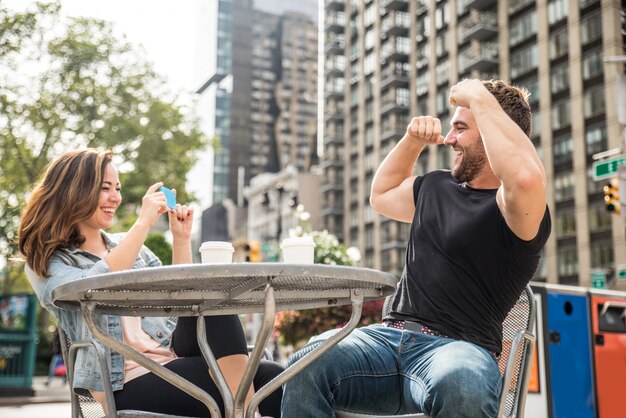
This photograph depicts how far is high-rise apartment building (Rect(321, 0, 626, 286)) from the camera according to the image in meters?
39.9

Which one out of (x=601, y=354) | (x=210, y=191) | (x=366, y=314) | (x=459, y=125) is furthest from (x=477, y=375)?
(x=210, y=191)

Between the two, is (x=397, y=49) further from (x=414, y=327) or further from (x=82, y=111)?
(x=414, y=327)

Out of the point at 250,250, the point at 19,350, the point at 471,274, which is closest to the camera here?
the point at 471,274

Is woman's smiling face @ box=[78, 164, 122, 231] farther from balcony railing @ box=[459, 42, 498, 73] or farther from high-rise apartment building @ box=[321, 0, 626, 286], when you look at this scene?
balcony railing @ box=[459, 42, 498, 73]

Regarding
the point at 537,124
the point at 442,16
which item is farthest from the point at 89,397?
the point at 442,16

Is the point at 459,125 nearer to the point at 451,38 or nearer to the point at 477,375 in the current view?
the point at 477,375

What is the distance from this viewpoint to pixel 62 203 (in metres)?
2.56

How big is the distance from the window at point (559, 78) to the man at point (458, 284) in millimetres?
42769

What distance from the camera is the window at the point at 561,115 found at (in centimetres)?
4206

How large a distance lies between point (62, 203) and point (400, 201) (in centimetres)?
116

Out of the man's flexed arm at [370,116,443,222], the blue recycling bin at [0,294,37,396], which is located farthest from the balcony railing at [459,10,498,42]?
the man's flexed arm at [370,116,443,222]

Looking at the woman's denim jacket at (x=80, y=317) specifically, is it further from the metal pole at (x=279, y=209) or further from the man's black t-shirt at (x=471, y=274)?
the metal pole at (x=279, y=209)

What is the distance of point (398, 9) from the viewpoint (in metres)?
A: 63.7

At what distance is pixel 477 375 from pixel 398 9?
64.5 metres
